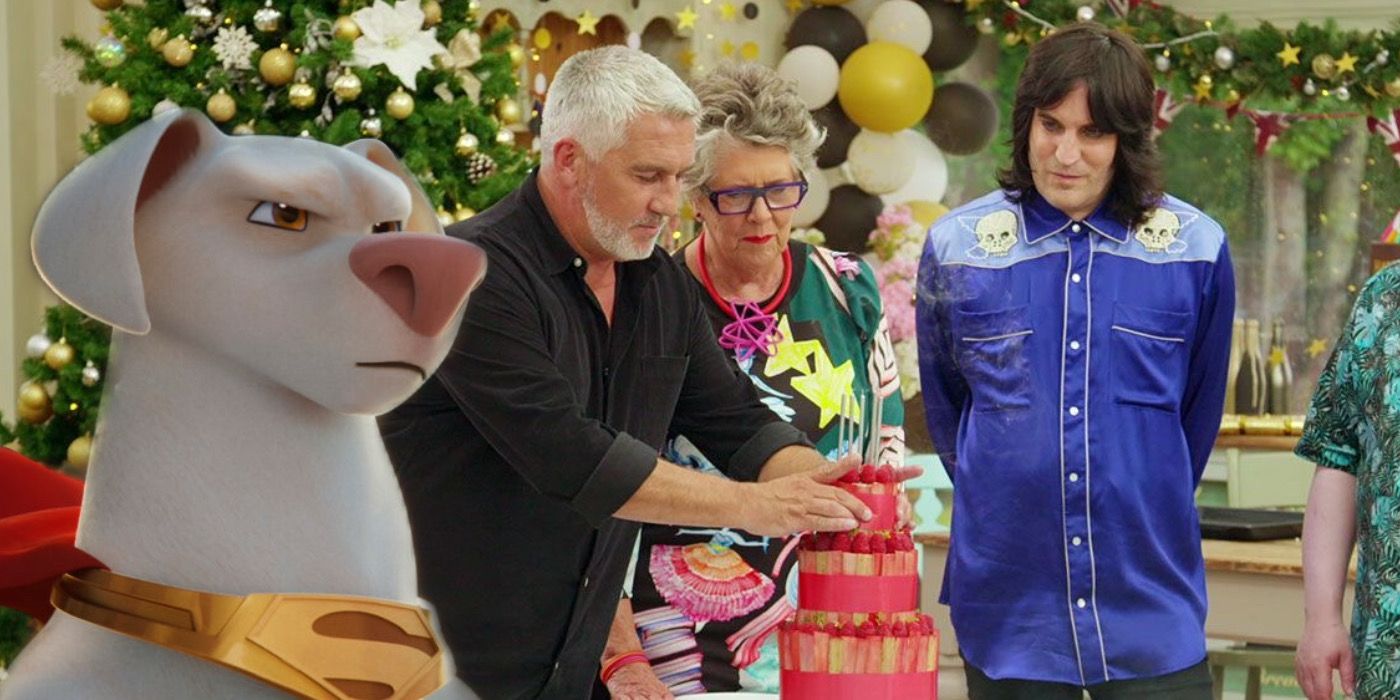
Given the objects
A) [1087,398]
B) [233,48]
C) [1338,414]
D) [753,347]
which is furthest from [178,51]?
[1338,414]

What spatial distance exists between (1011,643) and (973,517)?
7.6 inches

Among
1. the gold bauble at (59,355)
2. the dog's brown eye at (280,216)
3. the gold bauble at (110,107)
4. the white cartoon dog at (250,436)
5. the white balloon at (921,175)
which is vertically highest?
the dog's brown eye at (280,216)

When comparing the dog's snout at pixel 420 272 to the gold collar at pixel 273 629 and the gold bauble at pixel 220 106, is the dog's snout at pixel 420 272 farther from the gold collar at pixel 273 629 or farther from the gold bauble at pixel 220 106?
the gold bauble at pixel 220 106

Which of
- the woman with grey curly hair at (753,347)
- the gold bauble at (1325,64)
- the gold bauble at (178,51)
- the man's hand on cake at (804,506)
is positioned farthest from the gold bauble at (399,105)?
the gold bauble at (1325,64)

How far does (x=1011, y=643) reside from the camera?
2537 millimetres

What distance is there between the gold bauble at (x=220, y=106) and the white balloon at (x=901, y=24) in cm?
473

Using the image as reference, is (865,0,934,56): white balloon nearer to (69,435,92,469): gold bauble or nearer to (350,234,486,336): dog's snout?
(69,435,92,469): gold bauble

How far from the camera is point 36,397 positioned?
327 centimetres

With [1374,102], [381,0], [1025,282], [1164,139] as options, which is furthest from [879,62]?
Answer: [1025,282]

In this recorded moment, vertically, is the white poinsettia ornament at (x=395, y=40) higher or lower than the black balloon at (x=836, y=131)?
higher

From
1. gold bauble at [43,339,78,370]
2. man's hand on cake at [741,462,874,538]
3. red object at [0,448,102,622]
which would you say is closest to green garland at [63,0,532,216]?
gold bauble at [43,339,78,370]

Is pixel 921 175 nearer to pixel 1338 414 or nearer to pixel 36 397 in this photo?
pixel 36 397

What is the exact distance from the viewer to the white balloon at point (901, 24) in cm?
758

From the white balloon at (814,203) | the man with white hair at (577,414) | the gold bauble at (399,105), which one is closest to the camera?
the man with white hair at (577,414)
